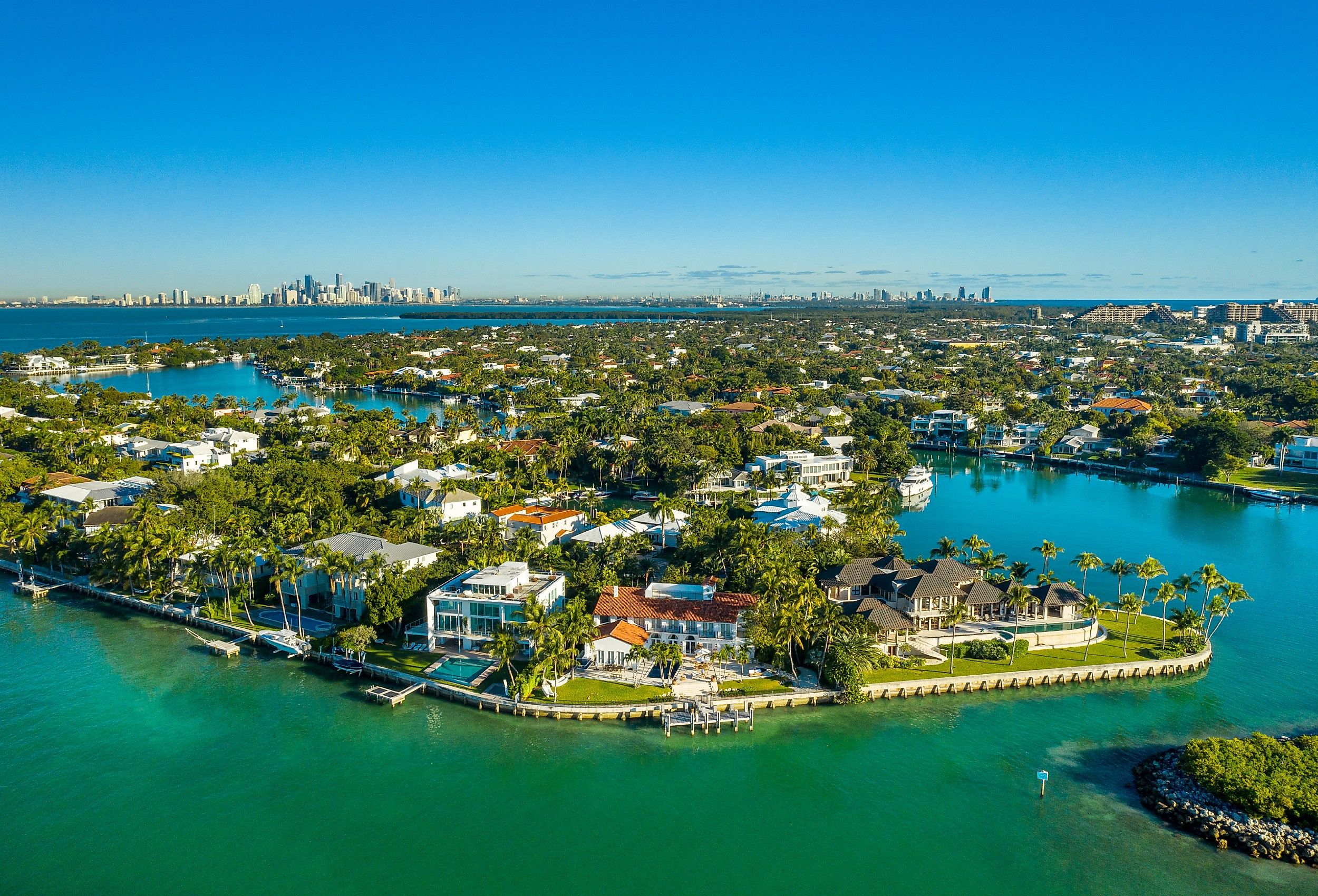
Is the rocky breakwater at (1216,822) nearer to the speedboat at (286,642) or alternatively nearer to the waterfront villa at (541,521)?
the speedboat at (286,642)

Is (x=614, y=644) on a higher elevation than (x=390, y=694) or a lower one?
higher

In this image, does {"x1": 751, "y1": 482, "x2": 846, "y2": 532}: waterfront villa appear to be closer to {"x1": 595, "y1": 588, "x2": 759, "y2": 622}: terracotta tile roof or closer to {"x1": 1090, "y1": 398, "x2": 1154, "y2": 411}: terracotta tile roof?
{"x1": 595, "y1": 588, "x2": 759, "y2": 622}: terracotta tile roof

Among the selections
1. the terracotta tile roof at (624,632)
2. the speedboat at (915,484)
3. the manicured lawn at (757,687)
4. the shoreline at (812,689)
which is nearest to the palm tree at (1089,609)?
the shoreline at (812,689)

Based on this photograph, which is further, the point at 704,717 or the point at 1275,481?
the point at 1275,481

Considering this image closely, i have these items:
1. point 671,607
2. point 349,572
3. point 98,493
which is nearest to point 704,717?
point 671,607

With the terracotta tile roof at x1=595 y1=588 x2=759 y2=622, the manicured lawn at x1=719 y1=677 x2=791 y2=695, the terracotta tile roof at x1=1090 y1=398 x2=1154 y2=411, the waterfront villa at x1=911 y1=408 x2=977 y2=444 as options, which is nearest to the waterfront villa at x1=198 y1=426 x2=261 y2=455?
the terracotta tile roof at x1=595 y1=588 x2=759 y2=622

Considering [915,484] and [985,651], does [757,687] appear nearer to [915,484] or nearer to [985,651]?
[985,651]
